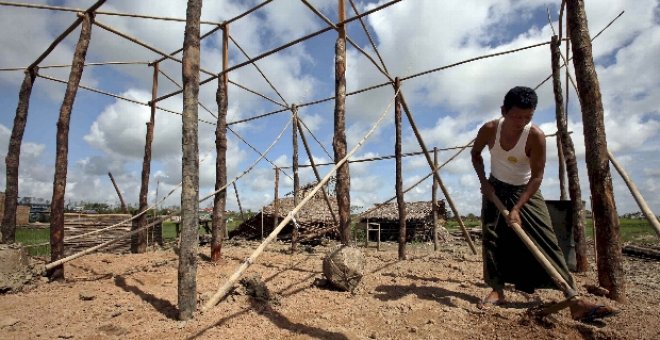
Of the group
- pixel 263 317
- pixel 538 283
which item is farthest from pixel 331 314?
pixel 538 283

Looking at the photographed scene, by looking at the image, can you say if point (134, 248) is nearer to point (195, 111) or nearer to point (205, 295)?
point (205, 295)

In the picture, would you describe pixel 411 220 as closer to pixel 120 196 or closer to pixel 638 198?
pixel 120 196

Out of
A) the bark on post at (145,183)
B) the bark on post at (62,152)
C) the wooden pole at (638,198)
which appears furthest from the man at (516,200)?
the bark on post at (145,183)

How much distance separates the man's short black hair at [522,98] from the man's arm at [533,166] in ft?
0.69

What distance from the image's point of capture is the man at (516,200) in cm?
296

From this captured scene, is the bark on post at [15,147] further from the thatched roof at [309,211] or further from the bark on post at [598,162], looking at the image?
the thatched roof at [309,211]

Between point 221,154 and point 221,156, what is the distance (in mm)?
34

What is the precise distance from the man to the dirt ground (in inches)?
11.8

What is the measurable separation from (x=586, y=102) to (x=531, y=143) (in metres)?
0.75

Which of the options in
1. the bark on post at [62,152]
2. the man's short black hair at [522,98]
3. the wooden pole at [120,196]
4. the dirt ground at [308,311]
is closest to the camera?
the dirt ground at [308,311]

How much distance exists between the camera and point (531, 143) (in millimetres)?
2957

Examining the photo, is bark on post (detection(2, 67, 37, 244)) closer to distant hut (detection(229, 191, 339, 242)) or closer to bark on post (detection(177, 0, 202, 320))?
bark on post (detection(177, 0, 202, 320))

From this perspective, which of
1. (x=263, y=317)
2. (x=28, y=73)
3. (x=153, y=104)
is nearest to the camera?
(x=263, y=317)

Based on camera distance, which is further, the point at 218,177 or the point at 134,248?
the point at 134,248
